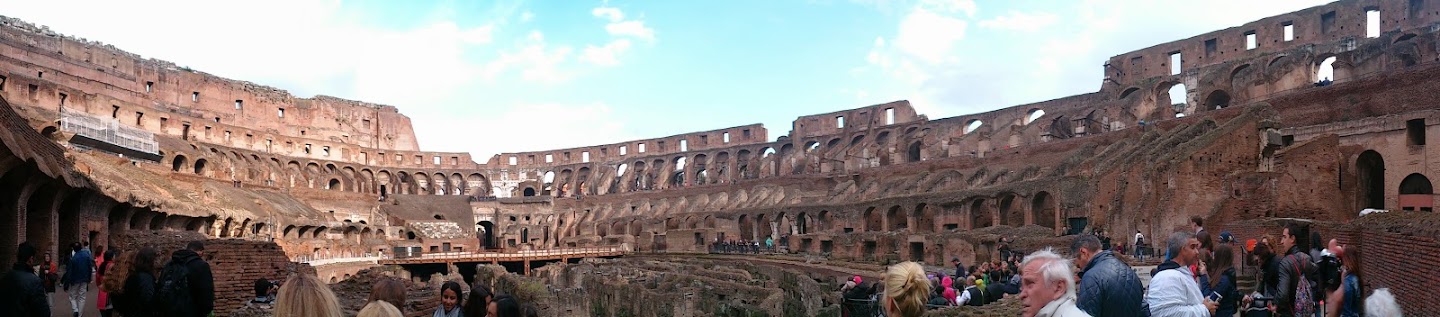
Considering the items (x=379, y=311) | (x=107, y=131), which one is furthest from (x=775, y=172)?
(x=379, y=311)

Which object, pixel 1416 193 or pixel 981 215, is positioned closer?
pixel 1416 193

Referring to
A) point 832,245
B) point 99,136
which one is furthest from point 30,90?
point 832,245

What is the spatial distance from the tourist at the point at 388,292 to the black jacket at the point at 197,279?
1952mm

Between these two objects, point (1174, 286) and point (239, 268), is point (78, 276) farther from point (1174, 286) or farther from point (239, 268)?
point (1174, 286)

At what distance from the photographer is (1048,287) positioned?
4.14 metres

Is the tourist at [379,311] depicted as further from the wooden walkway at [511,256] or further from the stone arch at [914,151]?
the stone arch at [914,151]

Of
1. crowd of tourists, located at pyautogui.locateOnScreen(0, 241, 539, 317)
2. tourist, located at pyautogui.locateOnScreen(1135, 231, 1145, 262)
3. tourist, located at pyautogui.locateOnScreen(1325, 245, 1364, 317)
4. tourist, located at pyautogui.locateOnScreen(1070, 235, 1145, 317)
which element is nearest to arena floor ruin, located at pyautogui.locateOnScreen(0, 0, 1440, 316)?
tourist, located at pyautogui.locateOnScreen(1135, 231, 1145, 262)

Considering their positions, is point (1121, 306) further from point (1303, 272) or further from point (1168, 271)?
point (1303, 272)

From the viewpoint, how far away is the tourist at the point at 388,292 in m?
5.73

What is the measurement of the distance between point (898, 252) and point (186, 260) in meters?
24.5

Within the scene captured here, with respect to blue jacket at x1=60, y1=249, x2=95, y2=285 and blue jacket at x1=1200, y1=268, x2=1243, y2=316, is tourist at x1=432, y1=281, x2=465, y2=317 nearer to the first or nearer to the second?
blue jacket at x1=1200, y1=268, x2=1243, y2=316

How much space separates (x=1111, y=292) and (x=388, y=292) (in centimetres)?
432

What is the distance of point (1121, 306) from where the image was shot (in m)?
5.29

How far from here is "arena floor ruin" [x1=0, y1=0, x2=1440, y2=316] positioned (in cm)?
1959
